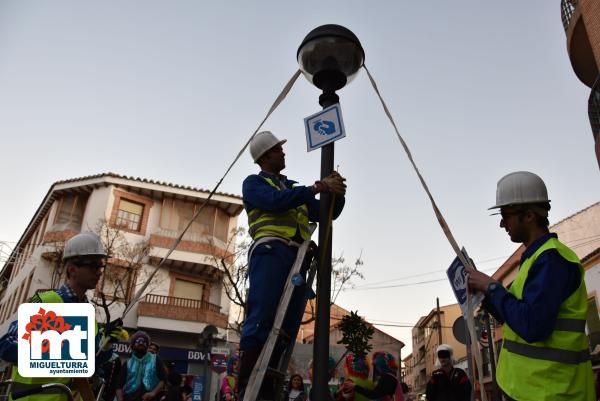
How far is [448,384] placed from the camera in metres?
7.27

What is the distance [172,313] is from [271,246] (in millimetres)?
24173

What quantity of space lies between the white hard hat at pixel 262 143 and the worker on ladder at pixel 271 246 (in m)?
0.20

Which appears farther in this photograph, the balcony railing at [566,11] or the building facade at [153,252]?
the building facade at [153,252]

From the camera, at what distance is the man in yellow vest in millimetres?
2322

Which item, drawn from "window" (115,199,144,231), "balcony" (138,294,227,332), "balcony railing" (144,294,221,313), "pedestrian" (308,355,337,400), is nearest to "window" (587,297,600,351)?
"pedestrian" (308,355,337,400)

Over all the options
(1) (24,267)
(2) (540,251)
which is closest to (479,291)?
(2) (540,251)

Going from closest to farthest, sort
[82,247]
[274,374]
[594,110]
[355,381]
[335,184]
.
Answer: [274,374] < [335,184] < [82,247] < [355,381] < [594,110]

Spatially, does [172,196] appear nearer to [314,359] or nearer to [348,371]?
[348,371]

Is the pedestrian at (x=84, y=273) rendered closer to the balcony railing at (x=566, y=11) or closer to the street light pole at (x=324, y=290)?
the street light pole at (x=324, y=290)

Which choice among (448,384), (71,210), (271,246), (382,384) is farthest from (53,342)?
(71,210)

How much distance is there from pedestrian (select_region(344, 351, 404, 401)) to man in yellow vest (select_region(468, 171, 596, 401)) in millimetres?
3572

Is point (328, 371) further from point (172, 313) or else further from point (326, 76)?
point (172, 313)

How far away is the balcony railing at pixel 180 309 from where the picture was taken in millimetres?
25562

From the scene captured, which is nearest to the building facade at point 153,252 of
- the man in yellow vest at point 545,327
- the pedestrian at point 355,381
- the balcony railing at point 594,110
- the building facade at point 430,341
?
the balcony railing at point 594,110
